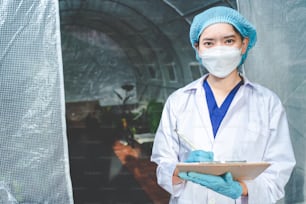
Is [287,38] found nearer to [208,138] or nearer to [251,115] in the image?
[251,115]

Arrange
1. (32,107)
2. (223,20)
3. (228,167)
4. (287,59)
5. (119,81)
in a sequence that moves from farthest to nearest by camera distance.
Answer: (119,81)
(287,59)
(32,107)
(223,20)
(228,167)

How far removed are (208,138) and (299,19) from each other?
77 cm

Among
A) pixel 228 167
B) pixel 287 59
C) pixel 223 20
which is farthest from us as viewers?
pixel 287 59

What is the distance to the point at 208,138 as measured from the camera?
1.36 meters

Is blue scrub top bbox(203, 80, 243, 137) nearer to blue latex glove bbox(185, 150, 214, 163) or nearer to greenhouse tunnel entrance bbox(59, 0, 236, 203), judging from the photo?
blue latex glove bbox(185, 150, 214, 163)

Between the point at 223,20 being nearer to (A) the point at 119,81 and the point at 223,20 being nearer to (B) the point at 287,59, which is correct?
(B) the point at 287,59

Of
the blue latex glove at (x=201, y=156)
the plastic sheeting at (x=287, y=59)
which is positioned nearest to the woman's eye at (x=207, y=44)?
the blue latex glove at (x=201, y=156)

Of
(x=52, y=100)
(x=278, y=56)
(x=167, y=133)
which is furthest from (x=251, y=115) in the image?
(x=52, y=100)

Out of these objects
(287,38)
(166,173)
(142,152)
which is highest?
(287,38)

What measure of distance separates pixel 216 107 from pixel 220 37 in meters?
0.27

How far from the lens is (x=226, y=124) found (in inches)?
53.4

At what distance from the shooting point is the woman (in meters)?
1.31

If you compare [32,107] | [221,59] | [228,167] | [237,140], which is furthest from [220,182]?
[32,107]

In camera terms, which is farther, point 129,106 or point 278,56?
point 129,106
